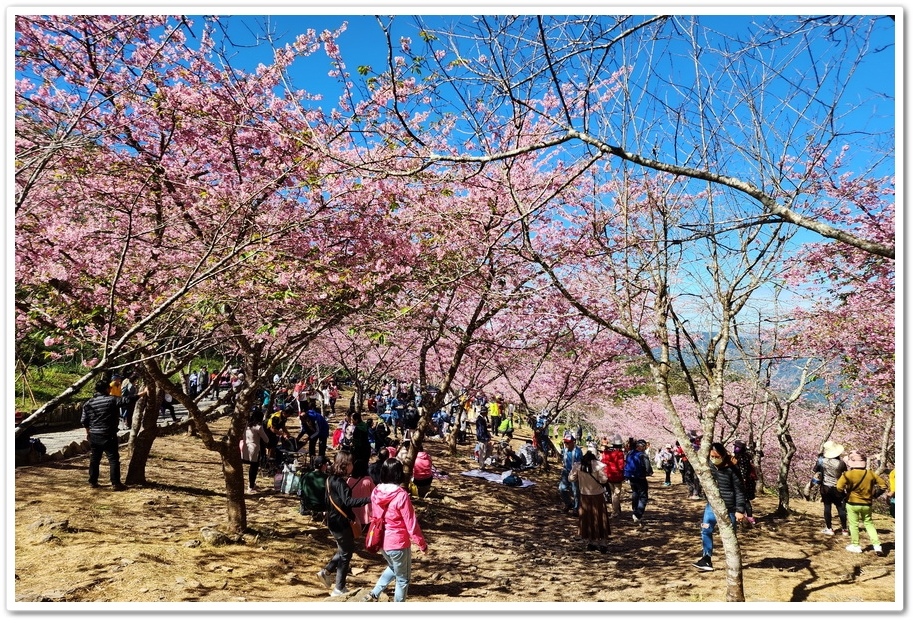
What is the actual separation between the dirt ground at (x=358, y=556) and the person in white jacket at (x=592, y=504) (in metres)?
0.23

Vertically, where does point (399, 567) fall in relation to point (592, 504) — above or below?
above

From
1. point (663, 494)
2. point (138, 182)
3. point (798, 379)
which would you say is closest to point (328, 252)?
point (138, 182)

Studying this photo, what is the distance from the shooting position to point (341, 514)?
4648mm

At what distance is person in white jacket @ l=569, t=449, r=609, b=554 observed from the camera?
7164mm

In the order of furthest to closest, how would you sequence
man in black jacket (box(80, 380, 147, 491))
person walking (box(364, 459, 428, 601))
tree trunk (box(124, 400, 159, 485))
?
tree trunk (box(124, 400, 159, 485))
man in black jacket (box(80, 380, 147, 491))
person walking (box(364, 459, 428, 601))

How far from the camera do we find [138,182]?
478 cm

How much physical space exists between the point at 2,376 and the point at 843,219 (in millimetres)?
10432

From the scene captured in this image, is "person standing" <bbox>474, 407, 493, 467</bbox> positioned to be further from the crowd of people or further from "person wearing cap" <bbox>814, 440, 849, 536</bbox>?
"person wearing cap" <bbox>814, 440, 849, 536</bbox>

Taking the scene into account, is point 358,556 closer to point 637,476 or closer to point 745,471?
point 637,476

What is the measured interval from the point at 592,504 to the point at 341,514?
13.8 feet

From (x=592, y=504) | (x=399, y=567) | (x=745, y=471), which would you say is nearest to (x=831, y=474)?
(x=745, y=471)

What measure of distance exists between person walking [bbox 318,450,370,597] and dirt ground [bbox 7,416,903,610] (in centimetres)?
27

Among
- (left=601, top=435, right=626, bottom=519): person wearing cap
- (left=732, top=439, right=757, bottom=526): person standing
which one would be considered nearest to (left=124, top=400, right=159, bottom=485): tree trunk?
(left=601, top=435, right=626, bottom=519): person wearing cap
